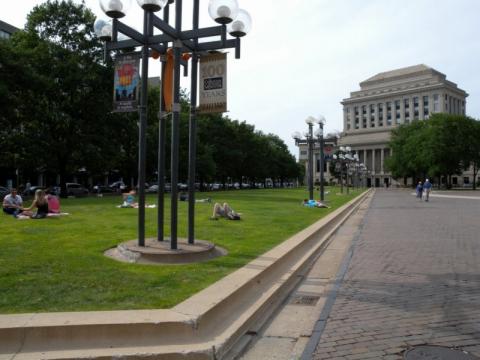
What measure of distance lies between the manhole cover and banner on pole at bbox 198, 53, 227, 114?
543 centimetres

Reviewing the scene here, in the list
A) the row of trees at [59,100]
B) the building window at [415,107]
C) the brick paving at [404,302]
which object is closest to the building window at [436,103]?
the building window at [415,107]

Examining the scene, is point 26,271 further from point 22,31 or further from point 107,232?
point 22,31

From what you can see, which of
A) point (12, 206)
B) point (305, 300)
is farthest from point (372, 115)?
point (305, 300)

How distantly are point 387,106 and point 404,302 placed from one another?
17340 cm

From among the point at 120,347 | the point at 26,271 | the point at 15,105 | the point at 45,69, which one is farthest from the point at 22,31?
the point at 120,347

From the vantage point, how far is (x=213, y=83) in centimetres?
886

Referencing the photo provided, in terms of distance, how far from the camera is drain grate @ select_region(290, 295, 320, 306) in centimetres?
682

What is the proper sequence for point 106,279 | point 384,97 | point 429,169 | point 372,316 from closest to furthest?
point 372,316 → point 106,279 → point 429,169 → point 384,97

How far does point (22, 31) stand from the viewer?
39344mm

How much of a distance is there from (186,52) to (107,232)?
15.7ft

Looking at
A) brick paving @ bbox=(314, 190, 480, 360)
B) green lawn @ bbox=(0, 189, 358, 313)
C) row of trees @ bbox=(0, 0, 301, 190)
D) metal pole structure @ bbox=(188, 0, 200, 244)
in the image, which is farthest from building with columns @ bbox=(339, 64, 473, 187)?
metal pole structure @ bbox=(188, 0, 200, 244)

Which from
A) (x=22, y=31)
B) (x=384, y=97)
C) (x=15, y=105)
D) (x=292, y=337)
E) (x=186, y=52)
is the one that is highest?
(x=384, y=97)

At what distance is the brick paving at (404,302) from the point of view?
16.3 feet

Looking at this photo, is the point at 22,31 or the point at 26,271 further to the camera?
the point at 22,31
